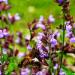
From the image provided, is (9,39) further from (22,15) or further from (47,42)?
(22,15)

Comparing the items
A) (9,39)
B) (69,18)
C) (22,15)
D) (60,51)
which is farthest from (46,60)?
(22,15)

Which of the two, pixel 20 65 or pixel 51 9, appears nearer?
pixel 20 65

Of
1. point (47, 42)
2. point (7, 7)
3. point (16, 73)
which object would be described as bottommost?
point (16, 73)

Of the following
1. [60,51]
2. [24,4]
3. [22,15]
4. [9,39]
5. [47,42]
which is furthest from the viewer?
[24,4]

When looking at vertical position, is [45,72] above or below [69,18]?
below

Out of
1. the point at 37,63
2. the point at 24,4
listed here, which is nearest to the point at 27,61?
the point at 37,63

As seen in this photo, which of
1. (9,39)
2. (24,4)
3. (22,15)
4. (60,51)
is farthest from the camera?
(24,4)

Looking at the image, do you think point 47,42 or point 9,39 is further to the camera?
point 9,39

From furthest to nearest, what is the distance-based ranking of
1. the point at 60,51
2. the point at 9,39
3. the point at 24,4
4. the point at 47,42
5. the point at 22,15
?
the point at 24,4 → the point at 22,15 → the point at 9,39 → the point at 60,51 → the point at 47,42

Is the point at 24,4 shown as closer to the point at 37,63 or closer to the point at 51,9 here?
the point at 51,9
